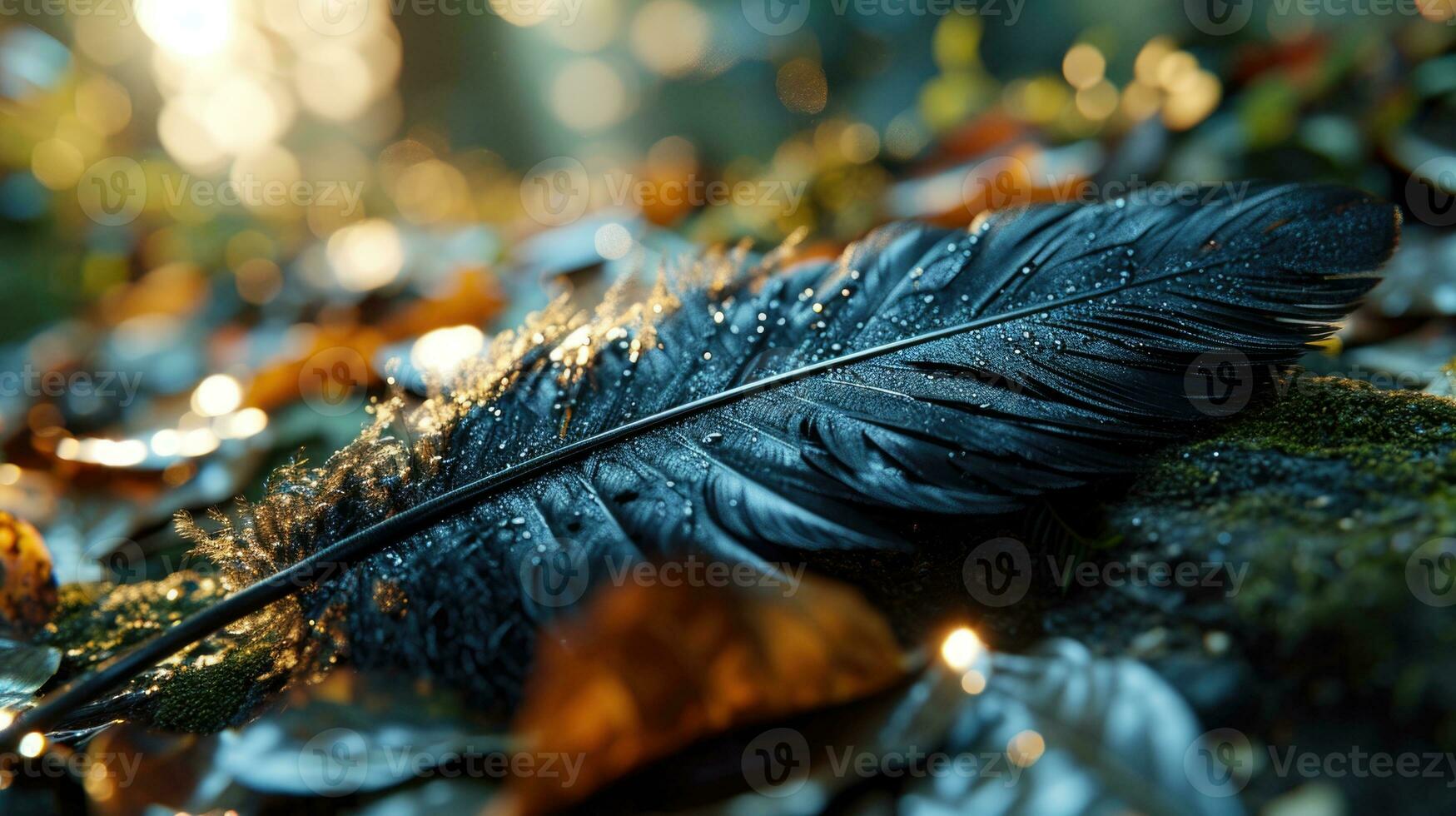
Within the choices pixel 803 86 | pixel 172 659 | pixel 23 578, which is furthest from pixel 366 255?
pixel 803 86

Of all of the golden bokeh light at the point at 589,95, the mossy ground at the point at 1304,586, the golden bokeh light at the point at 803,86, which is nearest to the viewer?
the mossy ground at the point at 1304,586

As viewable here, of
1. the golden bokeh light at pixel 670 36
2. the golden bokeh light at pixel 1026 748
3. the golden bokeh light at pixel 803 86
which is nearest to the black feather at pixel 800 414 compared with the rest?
the golden bokeh light at pixel 1026 748

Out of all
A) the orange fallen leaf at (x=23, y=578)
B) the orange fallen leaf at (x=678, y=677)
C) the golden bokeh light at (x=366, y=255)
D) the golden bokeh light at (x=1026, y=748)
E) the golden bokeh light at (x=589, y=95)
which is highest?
the golden bokeh light at (x=589, y=95)

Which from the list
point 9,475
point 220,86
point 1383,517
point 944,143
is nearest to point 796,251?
point 944,143

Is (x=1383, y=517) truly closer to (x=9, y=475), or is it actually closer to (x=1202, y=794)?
(x=1202, y=794)

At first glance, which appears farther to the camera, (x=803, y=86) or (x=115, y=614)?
(x=803, y=86)

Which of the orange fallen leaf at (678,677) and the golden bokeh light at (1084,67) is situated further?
the golden bokeh light at (1084,67)

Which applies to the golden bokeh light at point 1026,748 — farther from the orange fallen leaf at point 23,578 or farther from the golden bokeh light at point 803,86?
the golden bokeh light at point 803,86

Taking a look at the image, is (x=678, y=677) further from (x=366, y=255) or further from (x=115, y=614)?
(x=366, y=255)

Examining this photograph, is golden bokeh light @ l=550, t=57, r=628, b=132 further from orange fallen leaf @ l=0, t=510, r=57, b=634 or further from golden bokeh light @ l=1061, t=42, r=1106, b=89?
orange fallen leaf @ l=0, t=510, r=57, b=634
